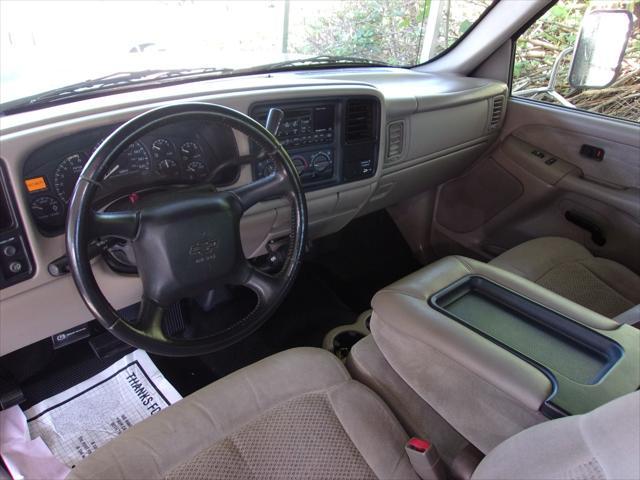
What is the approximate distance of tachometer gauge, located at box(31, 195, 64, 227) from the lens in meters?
1.00

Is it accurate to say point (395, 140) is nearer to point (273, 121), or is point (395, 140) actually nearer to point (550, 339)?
point (273, 121)

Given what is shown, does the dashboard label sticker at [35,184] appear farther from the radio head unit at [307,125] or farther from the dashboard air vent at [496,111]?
the dashboard air vent at [496,111]

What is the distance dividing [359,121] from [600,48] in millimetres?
984

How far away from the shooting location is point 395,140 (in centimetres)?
174

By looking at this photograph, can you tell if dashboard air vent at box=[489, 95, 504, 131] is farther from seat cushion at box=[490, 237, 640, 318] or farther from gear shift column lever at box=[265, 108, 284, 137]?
gear shift column lever at box=[265, 108, 284, 137]

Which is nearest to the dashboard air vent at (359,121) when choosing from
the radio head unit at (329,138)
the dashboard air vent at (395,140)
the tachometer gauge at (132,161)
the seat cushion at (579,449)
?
the radio head unit at (329,138)

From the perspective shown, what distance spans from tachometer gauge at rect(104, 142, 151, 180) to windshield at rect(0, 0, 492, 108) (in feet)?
1.02

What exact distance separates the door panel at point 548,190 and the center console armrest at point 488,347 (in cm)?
85

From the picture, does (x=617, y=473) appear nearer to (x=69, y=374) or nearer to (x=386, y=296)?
(x=386, y=296)

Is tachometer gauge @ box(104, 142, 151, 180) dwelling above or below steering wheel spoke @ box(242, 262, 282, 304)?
above

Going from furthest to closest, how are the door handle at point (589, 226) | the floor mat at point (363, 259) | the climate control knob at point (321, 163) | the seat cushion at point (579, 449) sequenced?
the floor mat at point (363, 259), the door handle at point (589, 226), the climate control knob at point (321, 163), the seat cushion at point (579, 449)

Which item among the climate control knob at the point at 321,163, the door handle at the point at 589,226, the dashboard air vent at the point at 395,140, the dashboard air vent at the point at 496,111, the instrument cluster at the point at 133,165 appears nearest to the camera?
the instrument cluster at the point at 133,165

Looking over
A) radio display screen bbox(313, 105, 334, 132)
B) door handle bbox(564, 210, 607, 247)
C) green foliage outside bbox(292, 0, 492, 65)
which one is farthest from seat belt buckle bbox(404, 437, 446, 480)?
green foliage outside bbox(292, 0, 492, 65)

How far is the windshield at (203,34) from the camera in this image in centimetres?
136
